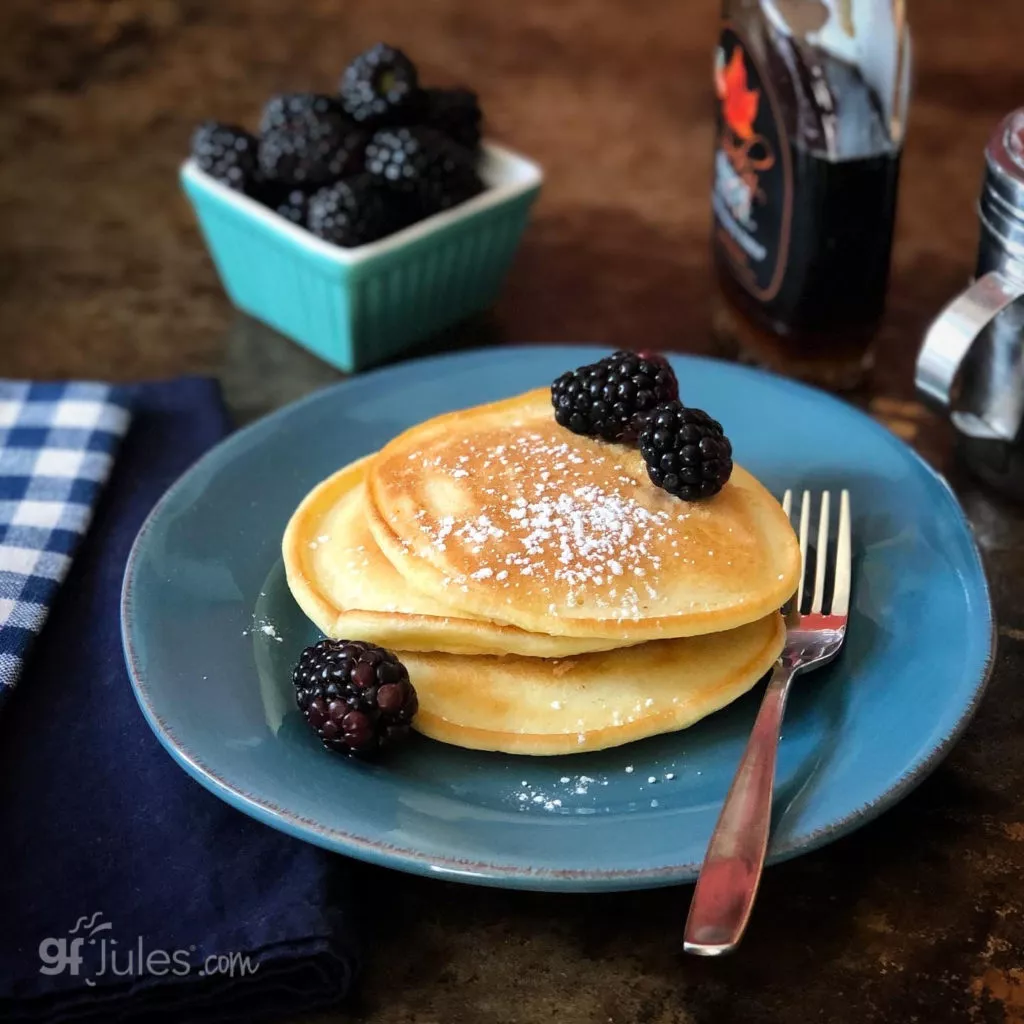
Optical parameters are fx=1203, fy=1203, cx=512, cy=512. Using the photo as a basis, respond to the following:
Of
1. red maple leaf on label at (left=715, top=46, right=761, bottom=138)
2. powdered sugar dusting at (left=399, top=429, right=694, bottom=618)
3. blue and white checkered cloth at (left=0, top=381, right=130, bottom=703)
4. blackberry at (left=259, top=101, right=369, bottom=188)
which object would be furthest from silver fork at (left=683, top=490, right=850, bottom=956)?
blackberry at (left=259, top=101, right=369, bottom=188)

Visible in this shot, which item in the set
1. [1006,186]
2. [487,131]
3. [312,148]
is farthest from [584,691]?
[487,131]

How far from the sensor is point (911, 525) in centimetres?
108

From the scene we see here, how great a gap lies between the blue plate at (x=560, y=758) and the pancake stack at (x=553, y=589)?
0.03 meters

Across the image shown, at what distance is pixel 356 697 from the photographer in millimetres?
840

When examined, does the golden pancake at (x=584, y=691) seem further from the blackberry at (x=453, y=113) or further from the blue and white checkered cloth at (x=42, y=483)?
the blackberry at (x=453, y=113)

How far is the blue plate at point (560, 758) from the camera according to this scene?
0.78m

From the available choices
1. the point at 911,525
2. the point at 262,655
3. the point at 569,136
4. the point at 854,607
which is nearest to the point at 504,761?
the point at 262,655

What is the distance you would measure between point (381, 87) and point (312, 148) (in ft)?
0.43

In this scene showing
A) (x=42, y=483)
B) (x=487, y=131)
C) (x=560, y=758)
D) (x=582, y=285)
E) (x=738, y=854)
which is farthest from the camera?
(x=487, y=131)

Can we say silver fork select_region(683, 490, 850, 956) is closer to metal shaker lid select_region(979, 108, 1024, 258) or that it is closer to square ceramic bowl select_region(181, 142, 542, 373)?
metal shaker lid select_region(979, 108, 1024, 258)

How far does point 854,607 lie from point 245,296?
37.0 inches

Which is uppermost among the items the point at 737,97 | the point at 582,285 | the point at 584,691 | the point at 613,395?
the point at 737,97

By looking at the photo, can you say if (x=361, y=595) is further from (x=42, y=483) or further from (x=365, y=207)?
(x=365, y=207)

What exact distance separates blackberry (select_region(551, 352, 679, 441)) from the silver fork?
0.16 metres
